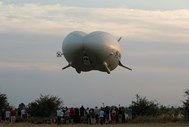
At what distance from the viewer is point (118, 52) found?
148ft

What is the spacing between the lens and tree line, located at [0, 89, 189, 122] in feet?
177

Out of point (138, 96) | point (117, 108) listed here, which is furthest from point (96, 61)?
point (138, 96)

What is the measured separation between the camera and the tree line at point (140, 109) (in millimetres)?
53875

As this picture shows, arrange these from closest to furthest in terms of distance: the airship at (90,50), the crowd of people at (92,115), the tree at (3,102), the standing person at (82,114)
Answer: the airship at (90,50), the crowd of people at (92,115), the standing person at (82,114), the tree at (3,102)

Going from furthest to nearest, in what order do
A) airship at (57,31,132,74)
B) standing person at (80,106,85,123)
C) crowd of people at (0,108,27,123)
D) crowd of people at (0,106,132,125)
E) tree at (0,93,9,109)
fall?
tree at (0,93,9,109)
crowd of people at (0,108,27,123)
standing person at (80,106,85,123)
crowd of people at (0,106,132,125)
airship at (57,31,132,74)

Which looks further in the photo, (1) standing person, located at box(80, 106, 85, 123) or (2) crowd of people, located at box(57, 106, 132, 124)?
(1) standing person, located at box(80, 106, 85, 123)

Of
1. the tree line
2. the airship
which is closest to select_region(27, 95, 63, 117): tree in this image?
the tree line

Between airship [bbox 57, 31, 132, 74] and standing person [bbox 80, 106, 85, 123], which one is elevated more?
airship [bbox 57, 31, 132, 74]

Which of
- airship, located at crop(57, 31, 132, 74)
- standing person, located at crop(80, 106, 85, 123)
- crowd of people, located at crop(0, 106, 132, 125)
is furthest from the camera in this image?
standing person, located at crop(80, 106, 85, 123)

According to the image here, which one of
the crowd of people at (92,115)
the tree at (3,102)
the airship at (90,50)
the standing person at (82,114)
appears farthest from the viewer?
the tree at (3,102)

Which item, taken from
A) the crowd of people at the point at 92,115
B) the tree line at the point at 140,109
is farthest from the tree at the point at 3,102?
the crowd of people at the point at 92,115

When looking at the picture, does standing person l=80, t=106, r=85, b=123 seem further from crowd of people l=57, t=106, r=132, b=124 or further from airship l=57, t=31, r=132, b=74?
airship l=57, t=31, r=132, b=74

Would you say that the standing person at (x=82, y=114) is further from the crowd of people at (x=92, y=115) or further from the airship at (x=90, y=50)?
the airship at (x=90, y=50)

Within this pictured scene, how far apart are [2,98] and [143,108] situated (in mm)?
18120
